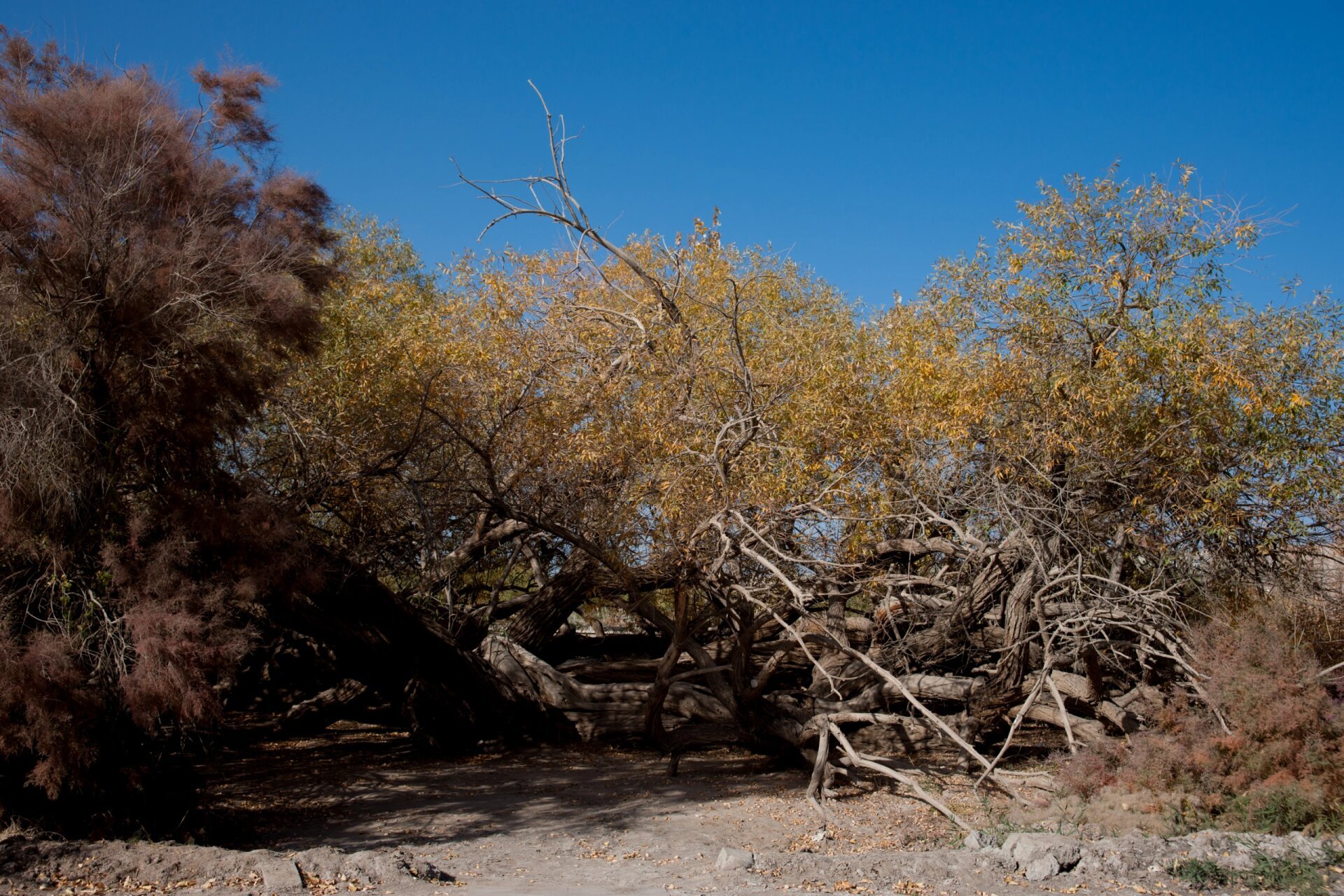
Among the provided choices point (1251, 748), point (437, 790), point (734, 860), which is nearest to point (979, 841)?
point (734, 860)

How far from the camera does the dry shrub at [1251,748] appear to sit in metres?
7.75

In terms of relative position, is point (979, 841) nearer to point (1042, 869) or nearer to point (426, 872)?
point (1042, 869)

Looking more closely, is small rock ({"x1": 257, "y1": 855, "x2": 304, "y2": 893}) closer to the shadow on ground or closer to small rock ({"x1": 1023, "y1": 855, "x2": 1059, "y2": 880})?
the shadow on ground

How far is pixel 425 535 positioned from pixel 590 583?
2.65 meters

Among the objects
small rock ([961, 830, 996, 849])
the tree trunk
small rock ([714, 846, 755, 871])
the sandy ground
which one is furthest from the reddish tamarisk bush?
small rock ([961, 830, 996, 849])

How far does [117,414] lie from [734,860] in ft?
20.1

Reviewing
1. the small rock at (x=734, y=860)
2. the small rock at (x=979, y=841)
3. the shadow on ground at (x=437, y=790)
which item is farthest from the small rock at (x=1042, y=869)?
the shadow on ground at (x=437, y=790)

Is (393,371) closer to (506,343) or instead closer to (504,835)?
(506,343)

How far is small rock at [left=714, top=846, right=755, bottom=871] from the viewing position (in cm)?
754

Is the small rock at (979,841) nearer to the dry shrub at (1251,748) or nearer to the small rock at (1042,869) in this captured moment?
the small rock at (1042,869)

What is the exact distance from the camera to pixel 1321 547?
1040 centimetres

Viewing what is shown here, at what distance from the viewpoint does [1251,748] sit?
8188 mm

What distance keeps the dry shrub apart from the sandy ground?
3.71ft

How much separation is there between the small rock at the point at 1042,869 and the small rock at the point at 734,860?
2000 millimetres
